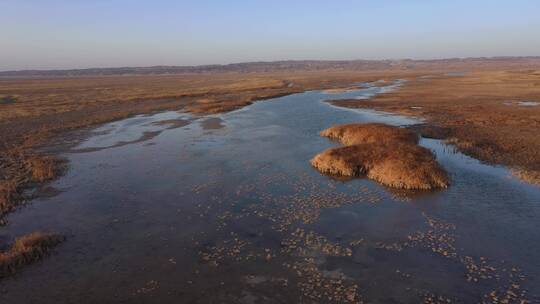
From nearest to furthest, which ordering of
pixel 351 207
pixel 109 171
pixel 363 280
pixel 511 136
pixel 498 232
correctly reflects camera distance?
pixel 363 280 → pixel 498 232 → pixel 351 207 → pixel 109 171 → pixel 511 136

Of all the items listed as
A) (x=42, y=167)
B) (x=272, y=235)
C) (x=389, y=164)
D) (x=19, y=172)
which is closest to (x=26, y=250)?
(x=272, y=235)

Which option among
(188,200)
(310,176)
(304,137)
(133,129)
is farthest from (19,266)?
(133,129)

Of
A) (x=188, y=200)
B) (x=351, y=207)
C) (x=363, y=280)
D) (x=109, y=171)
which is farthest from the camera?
(x=109, y=171)

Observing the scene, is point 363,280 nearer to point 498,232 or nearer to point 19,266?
point 498,232

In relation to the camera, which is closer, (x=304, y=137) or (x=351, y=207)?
(x=351, y=207)

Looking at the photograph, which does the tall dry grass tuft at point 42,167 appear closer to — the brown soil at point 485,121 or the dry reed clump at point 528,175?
the dry reed clump at point 528,175

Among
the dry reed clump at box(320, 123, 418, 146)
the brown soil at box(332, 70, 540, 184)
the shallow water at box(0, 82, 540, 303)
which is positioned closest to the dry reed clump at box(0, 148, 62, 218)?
the shallow water at box(0, 82, 540, 303)
